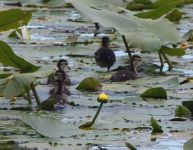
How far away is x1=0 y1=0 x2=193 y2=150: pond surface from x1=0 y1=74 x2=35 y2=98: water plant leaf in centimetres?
16

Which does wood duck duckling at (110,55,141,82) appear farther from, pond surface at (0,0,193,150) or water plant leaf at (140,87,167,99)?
water plant leaf at (140,87,167,99)

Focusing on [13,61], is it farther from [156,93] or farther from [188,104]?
[188,104]

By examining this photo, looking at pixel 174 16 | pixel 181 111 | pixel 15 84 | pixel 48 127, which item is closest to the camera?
pixel 48 127

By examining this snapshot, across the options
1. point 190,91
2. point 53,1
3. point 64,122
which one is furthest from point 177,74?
point 53,1

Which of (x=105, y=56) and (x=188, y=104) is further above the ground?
(x=188, y=104)

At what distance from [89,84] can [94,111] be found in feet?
2.72

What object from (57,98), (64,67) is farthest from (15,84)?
(64,67)

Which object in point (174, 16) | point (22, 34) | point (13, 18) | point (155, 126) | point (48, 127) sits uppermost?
point (13, 18)

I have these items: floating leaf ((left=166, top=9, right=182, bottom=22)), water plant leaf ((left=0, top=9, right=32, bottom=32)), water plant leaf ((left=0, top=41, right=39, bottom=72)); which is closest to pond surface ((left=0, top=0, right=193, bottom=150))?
water plant leaf ((left=0, top=41, right=39, bottom=72))

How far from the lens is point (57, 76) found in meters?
6.29

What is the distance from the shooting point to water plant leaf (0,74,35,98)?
16.6 ft

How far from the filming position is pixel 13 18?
16.8 ft

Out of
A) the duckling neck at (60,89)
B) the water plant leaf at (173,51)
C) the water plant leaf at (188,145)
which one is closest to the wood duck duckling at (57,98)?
the duckling neck at (60,89)

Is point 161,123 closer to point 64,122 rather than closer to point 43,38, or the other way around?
point 64,122
